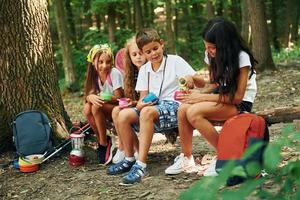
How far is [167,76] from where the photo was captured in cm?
415

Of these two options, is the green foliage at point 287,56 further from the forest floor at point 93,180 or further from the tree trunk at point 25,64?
the tree trunk at point 25,64

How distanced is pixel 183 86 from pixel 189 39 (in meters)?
18.9

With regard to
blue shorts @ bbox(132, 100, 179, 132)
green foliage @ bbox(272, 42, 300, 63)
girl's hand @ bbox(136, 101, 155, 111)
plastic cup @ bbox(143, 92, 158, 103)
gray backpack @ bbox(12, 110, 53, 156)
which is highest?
plastic cup @ bbox(143, 92, 158, 103)

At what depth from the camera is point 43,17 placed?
4.91 meters

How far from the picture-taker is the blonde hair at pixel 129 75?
14.4 ft

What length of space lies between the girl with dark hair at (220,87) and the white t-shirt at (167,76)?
34 cm

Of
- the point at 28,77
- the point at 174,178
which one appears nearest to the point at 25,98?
the point at 28,77

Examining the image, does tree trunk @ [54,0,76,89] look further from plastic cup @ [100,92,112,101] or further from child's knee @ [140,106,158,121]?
child's knee @ [140,106,158,121]

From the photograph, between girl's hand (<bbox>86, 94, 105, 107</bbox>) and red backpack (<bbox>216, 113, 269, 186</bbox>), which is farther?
A: girl's hand (<bbox>86, 94, 105, 107</bbox>)

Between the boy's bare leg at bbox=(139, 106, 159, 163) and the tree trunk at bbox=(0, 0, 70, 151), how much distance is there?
1.44m

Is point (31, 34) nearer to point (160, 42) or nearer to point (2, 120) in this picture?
point (2, 120)

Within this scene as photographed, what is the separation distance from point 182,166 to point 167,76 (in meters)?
0.84

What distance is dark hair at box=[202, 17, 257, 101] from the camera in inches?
140

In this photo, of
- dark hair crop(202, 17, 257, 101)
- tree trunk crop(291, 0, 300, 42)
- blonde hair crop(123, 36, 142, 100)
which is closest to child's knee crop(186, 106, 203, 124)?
dark hair crop(202, 17, 257, 101)
